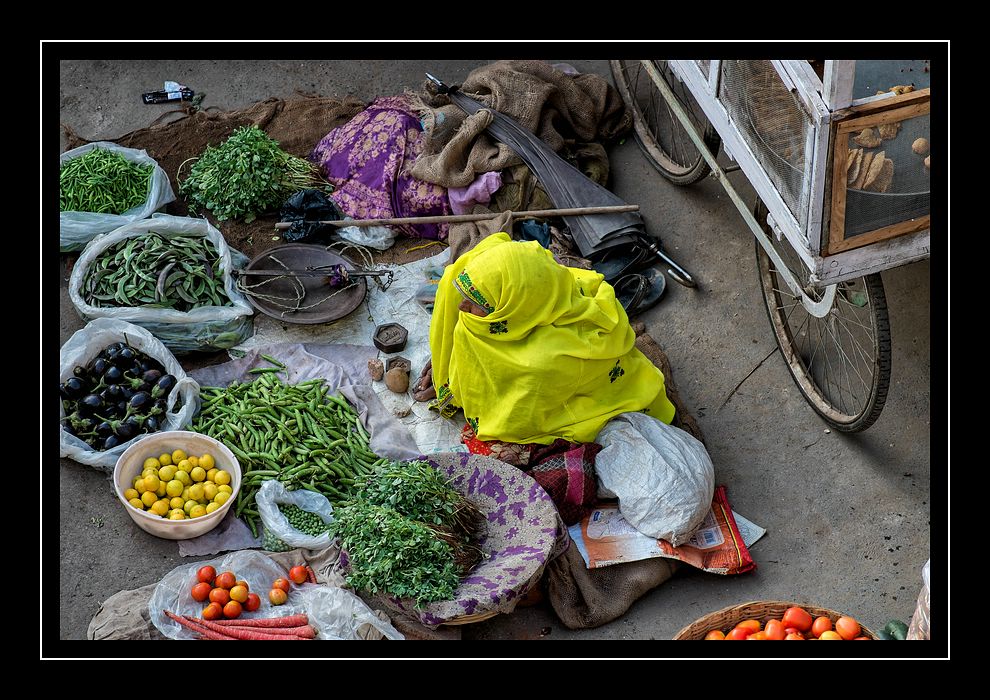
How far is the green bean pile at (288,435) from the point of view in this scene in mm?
4820

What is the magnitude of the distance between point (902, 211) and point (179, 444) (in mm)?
3319

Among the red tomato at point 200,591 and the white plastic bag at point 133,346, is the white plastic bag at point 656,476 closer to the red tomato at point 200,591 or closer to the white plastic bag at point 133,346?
the red tomato at point 200,591

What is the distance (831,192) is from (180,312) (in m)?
3.23

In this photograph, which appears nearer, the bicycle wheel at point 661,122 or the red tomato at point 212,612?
the red tomato at point 212,612

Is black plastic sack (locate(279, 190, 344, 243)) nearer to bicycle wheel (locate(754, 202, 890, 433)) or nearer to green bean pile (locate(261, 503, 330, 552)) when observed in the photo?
green bean pile (locate(261, 503, 330, 552))

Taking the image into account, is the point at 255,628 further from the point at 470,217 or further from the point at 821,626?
the point at 470,217

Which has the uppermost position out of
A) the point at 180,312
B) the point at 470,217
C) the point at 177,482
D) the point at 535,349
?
the point at 470,217

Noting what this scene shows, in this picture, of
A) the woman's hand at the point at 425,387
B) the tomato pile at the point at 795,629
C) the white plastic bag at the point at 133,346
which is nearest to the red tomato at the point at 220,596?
the white plastic bag at the point at 133,346

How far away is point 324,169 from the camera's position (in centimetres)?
653

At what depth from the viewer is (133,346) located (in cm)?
520

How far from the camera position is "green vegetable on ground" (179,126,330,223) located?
20.1 feet

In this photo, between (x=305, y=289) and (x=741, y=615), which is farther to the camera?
(x=305, y=289)

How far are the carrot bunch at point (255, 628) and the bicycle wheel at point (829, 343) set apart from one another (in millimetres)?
2695

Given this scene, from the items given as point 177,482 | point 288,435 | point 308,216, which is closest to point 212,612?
point 177,482
